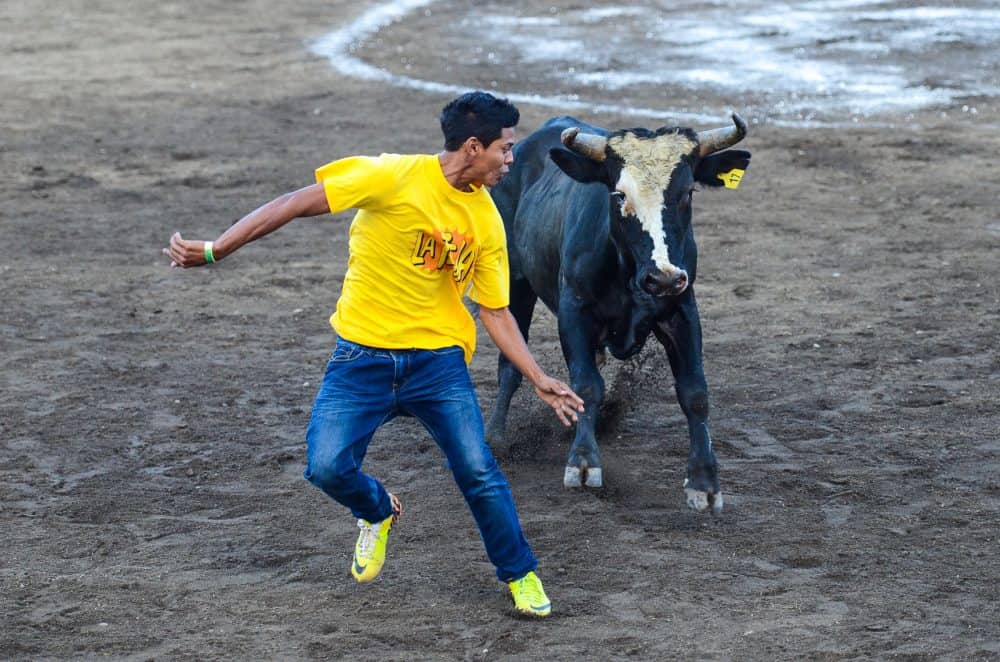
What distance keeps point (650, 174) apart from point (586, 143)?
399 millimetres

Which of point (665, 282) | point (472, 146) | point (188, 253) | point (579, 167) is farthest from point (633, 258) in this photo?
point (188, 253)

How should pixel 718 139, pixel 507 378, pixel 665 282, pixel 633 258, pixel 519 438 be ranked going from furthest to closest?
1. pixel 507 378
2. pixel 519 438
3. pixel 718 139
4. pixel 633 258
5. pixel 665 282

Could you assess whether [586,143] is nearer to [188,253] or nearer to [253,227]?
[253,227]

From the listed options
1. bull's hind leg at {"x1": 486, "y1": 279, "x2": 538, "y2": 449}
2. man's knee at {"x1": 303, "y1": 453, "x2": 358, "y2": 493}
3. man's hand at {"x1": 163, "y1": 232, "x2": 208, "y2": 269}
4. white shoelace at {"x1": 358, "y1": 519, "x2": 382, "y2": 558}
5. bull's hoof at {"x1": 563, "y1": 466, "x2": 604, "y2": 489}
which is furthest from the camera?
bull's hind leg at {"x1": 486, "y1": 279, "x2": 538, "y2": 449}

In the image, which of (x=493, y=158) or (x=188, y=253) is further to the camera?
(x=493, y=158)

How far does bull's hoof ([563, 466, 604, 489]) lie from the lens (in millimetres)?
7945

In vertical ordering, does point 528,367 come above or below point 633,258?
above

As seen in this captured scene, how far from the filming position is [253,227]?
580 cm

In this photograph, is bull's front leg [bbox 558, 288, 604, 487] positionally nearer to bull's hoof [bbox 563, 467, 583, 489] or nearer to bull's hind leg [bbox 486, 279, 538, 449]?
bull's hoof [bbox 563, 467, 583, 489]

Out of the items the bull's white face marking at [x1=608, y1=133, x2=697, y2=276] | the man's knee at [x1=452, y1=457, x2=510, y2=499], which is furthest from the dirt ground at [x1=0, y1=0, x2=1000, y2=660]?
the bull's white face marking at [x1=608, y1=133, x2=697, y2=276]

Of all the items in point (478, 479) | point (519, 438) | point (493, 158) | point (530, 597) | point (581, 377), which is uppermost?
point (493, 158)

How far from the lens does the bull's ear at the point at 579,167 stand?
7.82 m

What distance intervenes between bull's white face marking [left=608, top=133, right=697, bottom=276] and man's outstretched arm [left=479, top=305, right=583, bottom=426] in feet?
4.46

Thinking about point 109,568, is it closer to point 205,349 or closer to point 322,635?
point 322,635
